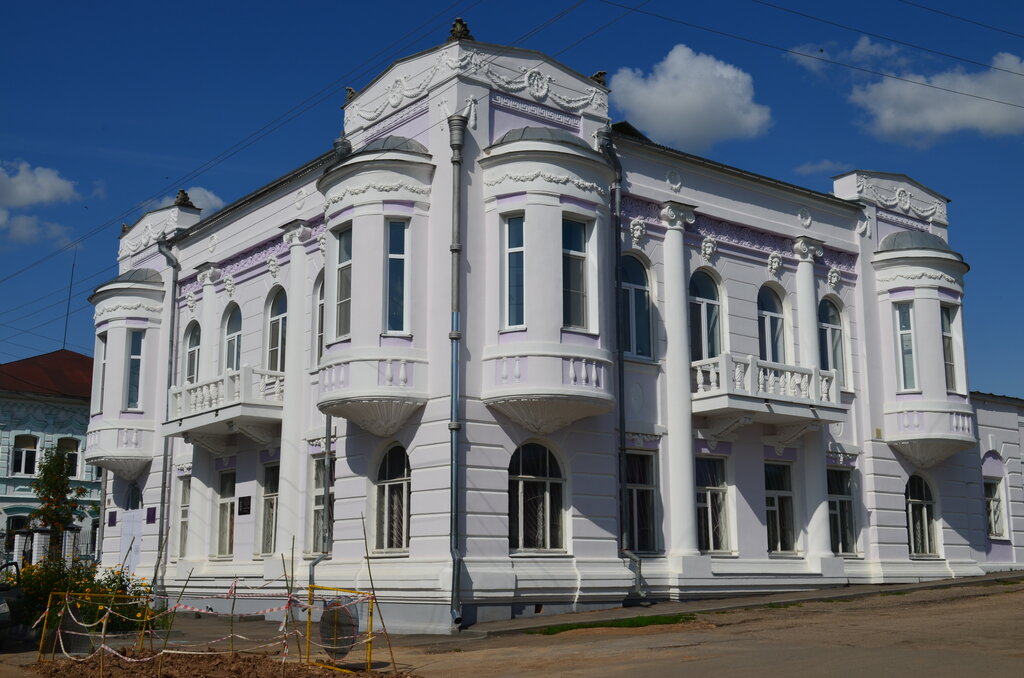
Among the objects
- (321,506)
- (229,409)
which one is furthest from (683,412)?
(229,409)

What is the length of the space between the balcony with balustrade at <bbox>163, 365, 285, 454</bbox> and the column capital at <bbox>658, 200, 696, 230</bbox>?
30.6 feet

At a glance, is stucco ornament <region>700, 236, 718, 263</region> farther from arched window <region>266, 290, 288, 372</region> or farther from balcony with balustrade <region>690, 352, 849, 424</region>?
arched window <region>266, 290, 288, 372</region>

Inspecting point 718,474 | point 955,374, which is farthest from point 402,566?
point 955,374

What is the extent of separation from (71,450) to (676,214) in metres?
29.0

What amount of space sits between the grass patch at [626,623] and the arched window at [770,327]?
345 inches

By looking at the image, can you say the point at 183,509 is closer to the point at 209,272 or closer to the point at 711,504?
the point at 209,272

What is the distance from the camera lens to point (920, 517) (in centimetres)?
2772

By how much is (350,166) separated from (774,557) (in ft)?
40.6

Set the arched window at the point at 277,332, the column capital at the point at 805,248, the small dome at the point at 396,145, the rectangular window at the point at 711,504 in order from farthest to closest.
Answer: the arched window at the point at 277,332 < the column capital at the point at 805,248 < the rectangular window at the point at 711,504 < the small dome at the point at 396,145

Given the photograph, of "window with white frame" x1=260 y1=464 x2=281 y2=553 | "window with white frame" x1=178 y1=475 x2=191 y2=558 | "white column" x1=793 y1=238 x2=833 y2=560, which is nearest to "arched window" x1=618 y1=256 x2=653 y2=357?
"white column" x1=793 y1=238 x2=833 y2=560

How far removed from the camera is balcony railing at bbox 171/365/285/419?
25453mm

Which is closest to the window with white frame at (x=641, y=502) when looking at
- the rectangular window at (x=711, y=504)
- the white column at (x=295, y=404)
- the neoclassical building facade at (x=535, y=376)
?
the neoclassical building facade at (x=535, y=376)

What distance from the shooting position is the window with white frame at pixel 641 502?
22.5 metres

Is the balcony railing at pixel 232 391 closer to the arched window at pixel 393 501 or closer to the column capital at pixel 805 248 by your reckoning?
the arched window at pixel 393 501
